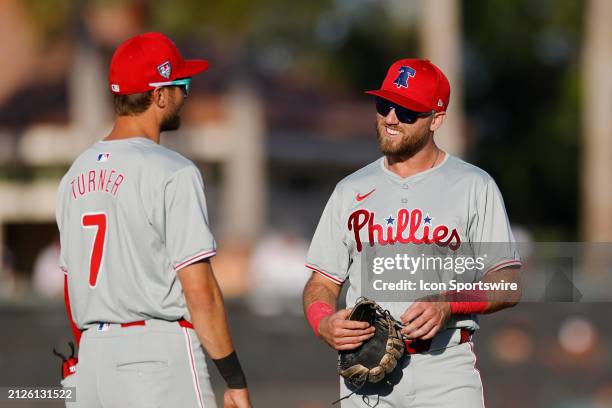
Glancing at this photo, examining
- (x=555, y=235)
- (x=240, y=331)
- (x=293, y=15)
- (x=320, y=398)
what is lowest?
(x=555, y=235)

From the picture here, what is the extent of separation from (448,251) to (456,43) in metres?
27.4

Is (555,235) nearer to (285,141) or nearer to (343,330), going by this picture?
(285,141)

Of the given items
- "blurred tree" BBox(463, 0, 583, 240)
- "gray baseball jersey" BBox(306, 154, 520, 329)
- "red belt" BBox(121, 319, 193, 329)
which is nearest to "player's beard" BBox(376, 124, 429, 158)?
"gray baseball jersey" BBox(306, 154, 520, 329)

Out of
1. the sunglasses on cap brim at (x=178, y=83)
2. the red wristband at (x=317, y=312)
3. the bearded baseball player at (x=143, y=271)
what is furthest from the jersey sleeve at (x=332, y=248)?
the sunglasses on cap brim at (x=178, y=83)

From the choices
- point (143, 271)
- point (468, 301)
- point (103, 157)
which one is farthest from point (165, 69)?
point (468, 301)

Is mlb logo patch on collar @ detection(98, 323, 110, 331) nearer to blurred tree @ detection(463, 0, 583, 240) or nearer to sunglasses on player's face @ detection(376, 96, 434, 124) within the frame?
sunglasses on player's face @ detection(376, 96, 434, 124)

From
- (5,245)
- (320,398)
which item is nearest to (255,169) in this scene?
(5,245)

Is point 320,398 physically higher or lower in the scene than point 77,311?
lower

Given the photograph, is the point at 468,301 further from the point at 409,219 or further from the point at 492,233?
the point at 409,219

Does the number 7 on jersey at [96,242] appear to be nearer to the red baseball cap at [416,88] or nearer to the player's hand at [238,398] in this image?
the player's hand at [238,398]

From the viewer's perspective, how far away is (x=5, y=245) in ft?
130

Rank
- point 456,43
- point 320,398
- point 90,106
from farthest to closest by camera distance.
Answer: point 90,106 < point 456,43 < point 320,398

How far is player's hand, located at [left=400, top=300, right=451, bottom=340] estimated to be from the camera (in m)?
5.53

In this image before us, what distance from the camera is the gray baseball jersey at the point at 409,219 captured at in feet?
19.3
